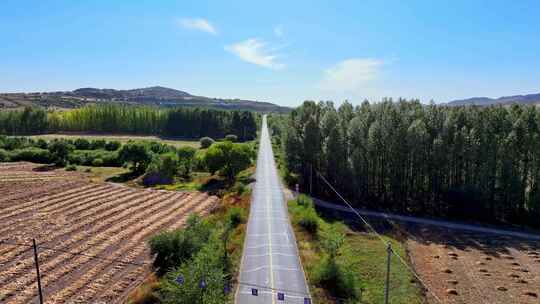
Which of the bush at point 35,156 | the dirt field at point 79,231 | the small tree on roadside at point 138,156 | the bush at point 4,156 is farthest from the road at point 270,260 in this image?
the bush at point 4,156

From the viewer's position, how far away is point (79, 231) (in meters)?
42.7

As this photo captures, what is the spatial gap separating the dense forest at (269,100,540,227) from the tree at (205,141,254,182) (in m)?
12.2

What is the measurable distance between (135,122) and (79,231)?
383 ft

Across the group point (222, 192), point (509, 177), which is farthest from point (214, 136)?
point (509, 177)

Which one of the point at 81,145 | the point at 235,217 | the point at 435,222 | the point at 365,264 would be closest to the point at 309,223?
the point at 365,264

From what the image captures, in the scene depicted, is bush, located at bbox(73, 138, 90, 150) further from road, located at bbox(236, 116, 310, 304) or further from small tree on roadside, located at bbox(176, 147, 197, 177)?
road, located at bbox(236, 116, 310, 304)

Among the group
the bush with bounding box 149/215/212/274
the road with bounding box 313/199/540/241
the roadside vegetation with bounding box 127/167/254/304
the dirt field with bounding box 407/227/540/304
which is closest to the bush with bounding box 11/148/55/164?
the roadside vegetation with bounding box 127/167/254/304

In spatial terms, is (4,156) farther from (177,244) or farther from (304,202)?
(177,244)

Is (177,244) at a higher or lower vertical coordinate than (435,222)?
higher

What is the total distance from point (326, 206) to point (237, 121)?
96.3 metres

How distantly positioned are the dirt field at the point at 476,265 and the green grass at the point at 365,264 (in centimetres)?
187

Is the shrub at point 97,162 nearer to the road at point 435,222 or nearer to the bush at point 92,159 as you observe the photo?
the bush at point 92,159

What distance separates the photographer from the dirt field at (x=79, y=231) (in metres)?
29.4

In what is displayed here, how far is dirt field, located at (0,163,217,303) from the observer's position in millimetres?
29391
